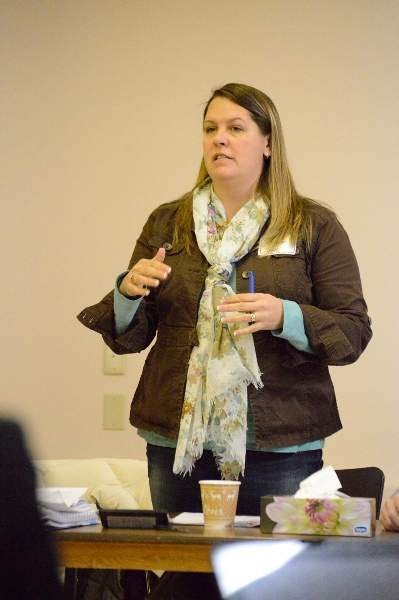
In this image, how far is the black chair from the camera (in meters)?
2.12

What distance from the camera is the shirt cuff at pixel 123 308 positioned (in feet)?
6.48

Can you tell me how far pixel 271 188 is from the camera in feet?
7.01

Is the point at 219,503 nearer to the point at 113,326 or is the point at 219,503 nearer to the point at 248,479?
the point at 248,479

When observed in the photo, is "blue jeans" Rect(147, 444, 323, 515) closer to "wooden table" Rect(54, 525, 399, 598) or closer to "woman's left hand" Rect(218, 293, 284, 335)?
"woman's left hand" Rect(218, 293, 284, 335)

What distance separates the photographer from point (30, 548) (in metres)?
0.56

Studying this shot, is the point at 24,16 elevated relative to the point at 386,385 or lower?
elevated

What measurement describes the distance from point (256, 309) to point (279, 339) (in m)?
0.18

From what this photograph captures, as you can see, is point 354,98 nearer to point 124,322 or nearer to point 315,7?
point 315,7

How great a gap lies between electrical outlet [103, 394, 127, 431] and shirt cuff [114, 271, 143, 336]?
5.13 ft

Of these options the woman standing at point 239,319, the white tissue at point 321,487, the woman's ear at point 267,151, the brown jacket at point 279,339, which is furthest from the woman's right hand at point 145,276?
the white tissue at point 321,487

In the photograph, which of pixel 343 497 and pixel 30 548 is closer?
pixel 30 548

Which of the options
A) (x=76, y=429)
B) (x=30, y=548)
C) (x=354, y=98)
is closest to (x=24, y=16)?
(x=354, y=98)

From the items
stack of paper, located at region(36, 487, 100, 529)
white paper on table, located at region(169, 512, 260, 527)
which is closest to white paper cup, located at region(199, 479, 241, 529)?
white paper on table, located at region(169, 512, 260, 527)

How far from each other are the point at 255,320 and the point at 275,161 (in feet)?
1.58
